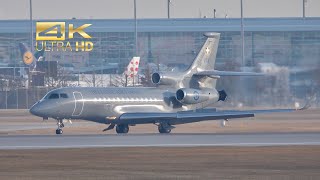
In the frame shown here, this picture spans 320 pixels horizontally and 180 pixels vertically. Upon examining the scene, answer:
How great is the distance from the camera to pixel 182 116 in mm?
65625

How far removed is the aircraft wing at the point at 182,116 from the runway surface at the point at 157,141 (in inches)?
233

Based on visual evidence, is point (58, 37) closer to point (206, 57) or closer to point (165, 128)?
point (206, 57)

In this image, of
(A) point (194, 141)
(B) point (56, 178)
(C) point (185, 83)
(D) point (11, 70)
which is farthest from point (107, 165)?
(D) point (11, 70)

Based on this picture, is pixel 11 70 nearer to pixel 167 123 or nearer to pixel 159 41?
pixel 159 41

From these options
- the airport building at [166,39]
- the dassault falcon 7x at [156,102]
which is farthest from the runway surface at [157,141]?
the airport building at [166,39]

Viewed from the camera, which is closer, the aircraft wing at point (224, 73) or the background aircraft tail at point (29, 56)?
the aircraft wing at point (224, 73)

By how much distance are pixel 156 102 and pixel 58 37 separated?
84.7m

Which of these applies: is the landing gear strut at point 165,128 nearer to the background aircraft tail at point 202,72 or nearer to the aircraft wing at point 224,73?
the background aircraft tail at point 202,72

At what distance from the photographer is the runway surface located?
51.4m

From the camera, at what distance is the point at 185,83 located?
234ft

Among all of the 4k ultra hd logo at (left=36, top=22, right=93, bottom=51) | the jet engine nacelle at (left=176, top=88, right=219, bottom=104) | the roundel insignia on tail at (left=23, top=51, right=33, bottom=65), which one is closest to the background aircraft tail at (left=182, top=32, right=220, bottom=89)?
the jet engine nacelle at (left=176, top=88, right=219, bottom=104)

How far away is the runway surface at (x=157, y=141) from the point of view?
169 ft

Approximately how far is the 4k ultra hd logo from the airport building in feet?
2.47

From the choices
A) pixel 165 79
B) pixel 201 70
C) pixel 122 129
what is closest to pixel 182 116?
pixel 122 129
